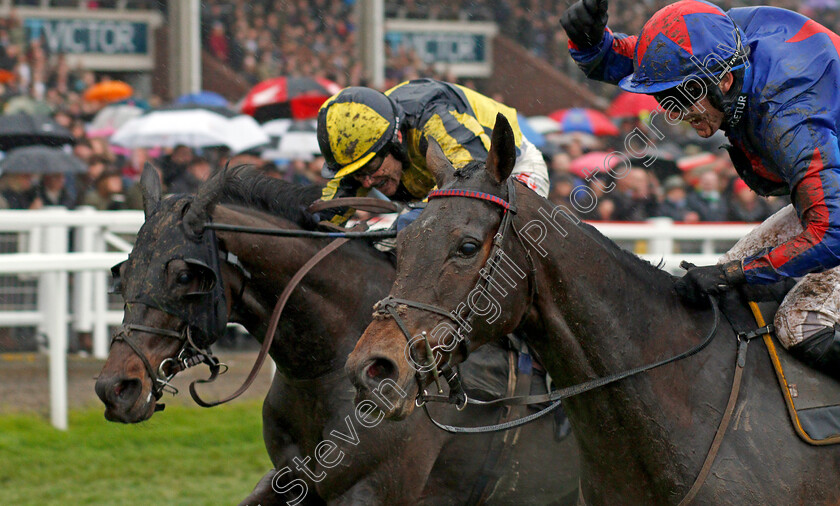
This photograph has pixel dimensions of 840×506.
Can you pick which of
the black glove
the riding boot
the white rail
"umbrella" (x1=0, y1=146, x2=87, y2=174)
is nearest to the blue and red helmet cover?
the black glove

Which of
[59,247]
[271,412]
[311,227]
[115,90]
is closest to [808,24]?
[311,227]

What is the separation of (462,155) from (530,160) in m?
0.54

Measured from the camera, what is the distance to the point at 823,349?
282cm

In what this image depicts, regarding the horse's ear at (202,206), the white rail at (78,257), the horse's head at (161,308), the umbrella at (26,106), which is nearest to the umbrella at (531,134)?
the white rail at (78,257)

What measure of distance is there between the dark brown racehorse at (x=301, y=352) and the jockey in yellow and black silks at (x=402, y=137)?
0.23 m

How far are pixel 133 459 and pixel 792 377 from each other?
13.9 feet

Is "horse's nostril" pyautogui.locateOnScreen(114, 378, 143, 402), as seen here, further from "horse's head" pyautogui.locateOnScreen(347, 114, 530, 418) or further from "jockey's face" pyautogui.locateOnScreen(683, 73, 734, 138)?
"jockey's face" pyautogui.locateOnScreen(683, 73, 734, 138)

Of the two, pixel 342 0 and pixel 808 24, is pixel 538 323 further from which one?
pixel 342 0

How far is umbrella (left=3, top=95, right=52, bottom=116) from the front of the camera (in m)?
11.7

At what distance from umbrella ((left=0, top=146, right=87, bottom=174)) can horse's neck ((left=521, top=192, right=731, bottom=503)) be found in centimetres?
713

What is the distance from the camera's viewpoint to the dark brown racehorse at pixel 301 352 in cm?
336

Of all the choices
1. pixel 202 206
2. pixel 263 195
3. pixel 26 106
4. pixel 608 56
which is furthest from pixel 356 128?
pixel 26 106

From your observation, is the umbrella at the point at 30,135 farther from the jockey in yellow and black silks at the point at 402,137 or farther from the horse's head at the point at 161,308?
the horse's head at the point at 161,308

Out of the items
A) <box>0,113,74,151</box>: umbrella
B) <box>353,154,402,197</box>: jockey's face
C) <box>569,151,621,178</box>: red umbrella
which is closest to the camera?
<box>353,154,402,197</box>: jockey's face
